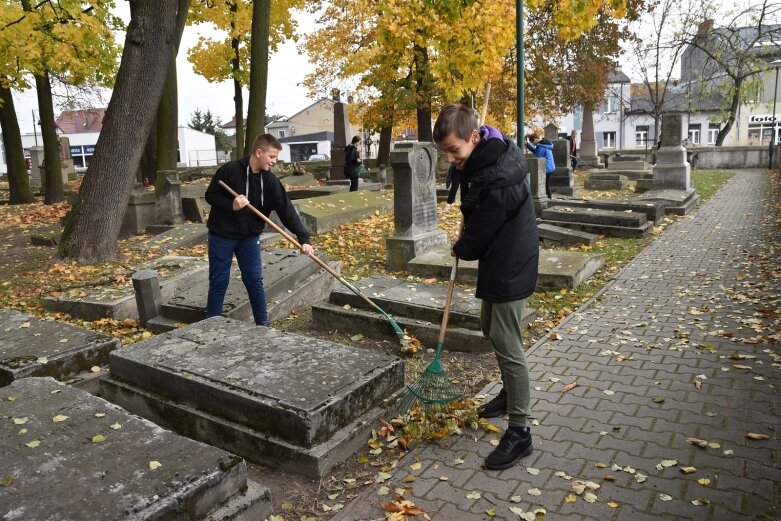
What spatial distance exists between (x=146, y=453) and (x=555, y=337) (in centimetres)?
396

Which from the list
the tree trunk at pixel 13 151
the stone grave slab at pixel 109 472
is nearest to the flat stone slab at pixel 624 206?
the stone grave slab at pixel 109 472

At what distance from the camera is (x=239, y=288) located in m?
6.51

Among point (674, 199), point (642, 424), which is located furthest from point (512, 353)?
point (674, 199)

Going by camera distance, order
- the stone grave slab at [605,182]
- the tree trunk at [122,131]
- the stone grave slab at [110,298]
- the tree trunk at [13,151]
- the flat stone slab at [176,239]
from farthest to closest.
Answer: the stone grave slab at [605,182] < the tree trunk at [13,151] < the flat stone slab at [176,239] < the tree trunk at [122,131] < the stone grave slab at [110,298]

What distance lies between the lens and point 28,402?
360cm

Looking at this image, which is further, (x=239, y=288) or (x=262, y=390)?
(x=239, y=288)

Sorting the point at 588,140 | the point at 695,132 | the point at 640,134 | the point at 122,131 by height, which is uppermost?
the point at 640,134

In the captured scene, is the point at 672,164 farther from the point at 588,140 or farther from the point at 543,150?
the point at 588,140

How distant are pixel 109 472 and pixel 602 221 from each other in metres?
10.0

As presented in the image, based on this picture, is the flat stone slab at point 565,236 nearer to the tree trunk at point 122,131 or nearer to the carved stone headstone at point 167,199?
the tree trunk at point 122,131

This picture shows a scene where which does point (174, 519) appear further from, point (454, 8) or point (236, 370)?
point (454, 8)

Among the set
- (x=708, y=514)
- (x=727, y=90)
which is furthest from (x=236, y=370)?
(x=727, y=90)

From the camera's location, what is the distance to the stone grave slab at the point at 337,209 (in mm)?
11531

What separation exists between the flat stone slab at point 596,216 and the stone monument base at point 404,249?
350 cm
